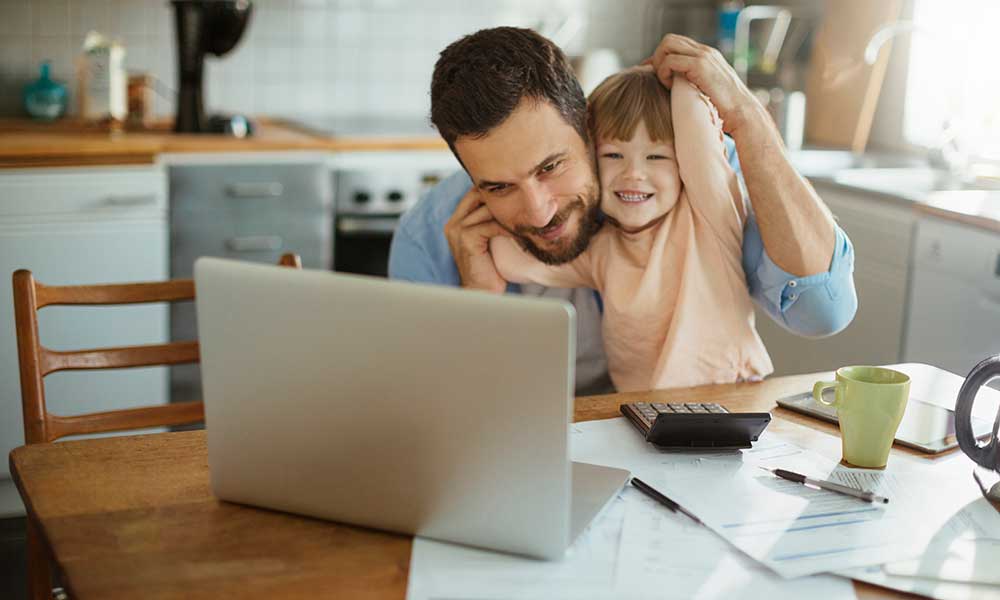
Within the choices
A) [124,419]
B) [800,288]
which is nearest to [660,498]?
[800,288]

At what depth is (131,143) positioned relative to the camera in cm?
305

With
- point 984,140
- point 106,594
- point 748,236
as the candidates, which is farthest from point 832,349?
point 106,594

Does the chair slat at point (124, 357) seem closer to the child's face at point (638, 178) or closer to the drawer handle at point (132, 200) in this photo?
the child's face at point (638, 178)

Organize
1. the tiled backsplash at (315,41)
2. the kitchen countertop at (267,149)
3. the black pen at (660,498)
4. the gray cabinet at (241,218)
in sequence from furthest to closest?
the tiled backsplash at (315,41) → the gray cabinet at (241,218) → the kitchen countertop at (267,149) → the black pen at (660,498)

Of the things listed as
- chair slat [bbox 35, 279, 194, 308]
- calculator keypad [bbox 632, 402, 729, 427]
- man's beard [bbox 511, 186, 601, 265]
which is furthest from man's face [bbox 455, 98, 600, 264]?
chair slat [bbox 35, 279, 194, 308]

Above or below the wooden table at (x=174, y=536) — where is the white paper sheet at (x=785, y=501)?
above

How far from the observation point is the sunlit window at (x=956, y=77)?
3.36 meters

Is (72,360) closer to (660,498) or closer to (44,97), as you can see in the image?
(660,498)

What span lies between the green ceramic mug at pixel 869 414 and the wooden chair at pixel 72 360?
832mm

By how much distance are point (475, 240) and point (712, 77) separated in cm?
47

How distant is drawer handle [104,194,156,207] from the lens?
3047 mm

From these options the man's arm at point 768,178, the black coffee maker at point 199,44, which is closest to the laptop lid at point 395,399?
the man's arm at point 768,178

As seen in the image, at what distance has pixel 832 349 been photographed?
3252 mm

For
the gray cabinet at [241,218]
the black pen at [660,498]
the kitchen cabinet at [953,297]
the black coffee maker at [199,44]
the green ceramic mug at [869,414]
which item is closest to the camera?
the black pen at [660,498]
